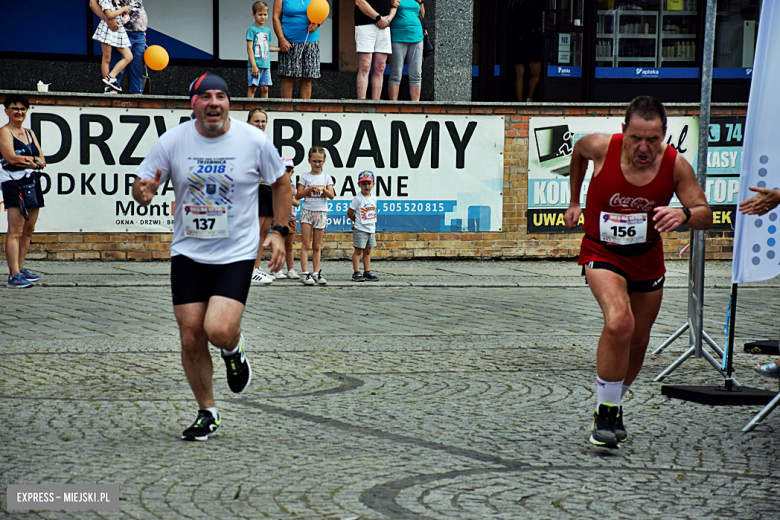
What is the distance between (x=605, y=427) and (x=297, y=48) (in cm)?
1191

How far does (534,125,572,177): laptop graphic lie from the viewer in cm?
1609

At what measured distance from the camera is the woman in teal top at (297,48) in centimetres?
1585

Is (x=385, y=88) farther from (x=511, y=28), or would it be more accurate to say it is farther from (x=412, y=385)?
(x=412, y=385)

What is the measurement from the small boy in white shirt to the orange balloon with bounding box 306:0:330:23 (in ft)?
11.8

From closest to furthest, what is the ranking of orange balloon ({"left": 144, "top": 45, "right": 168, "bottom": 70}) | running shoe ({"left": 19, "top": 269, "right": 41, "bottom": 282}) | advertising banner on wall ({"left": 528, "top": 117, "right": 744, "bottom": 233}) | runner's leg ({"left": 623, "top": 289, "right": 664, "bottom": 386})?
runner's leg ({"left": 623, "top": 289, "right": 664, "bottom": 386}) < running shoe ({"left": 19, "top": 269, "right": 41, "bottom": 282}) < advertising banner on wall ({"left": 528, "top": 117, "right": 744, "bottom": 233}) < orange balloon ({"left": 144, "top": 45, "right": 168, "bottom": 70})

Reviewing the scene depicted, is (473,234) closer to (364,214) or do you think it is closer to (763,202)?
(364,214)

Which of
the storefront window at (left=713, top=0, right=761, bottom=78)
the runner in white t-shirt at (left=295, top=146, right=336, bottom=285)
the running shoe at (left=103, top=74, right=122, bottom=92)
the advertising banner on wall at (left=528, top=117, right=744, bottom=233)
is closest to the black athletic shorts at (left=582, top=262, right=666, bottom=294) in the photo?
the runner in white t-shirt at (left=295, top=146, right=336, bottom=285)

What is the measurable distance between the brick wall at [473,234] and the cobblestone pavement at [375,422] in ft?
14.8

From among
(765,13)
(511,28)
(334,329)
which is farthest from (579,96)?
(765,13)

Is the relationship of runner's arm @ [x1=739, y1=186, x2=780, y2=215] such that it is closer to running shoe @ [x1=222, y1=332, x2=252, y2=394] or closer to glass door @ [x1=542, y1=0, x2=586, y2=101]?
running shoe @ [x1=222, y1=332, x2=252, y2=394]

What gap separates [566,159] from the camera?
53.0ft

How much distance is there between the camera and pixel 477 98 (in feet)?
67.8

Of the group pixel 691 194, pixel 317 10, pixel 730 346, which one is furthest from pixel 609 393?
pixel 317 10

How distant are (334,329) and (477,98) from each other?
12416 millimetres
